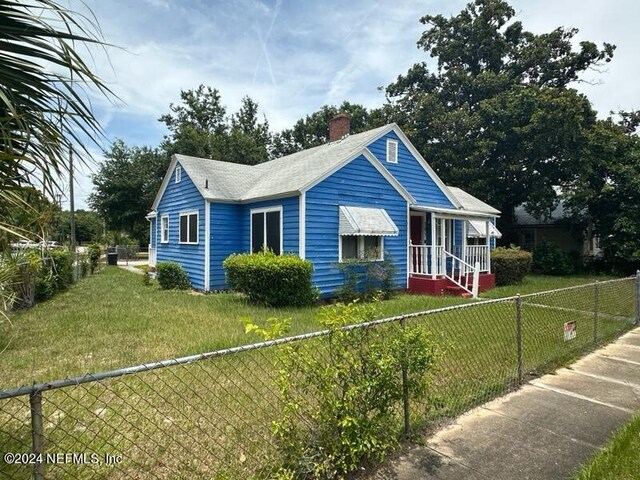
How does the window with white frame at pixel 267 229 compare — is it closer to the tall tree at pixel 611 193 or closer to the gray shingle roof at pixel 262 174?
the gray shingle roof at pixel 262 174

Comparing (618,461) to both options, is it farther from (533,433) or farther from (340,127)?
(340,127)

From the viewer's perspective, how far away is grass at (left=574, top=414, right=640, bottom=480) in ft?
9.22

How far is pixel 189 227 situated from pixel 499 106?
20.2m

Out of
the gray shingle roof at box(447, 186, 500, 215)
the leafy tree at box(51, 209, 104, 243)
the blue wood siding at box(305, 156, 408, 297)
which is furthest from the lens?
Result: the leafy tree at box(51, 209, 104, 243)

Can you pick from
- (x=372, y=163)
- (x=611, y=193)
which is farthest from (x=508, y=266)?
(x=611, y=193)

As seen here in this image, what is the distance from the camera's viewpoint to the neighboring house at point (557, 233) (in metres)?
22.8

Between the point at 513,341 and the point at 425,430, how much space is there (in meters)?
3.76

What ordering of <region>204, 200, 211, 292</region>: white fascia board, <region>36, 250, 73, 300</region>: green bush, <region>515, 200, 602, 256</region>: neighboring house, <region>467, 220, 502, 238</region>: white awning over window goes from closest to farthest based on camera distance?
<region>36, 250, 73, 300</region>: green bush → <region>204, 200, 211, 292</region>: white fascia board → <region>467, 220, 502, 238</region>: white awning over window → <region>515, 200, 602, 256</region>: neighboring house

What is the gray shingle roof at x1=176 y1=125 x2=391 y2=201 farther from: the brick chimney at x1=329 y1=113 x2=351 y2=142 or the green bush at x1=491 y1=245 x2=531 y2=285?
the green bush at x1=491 y1=245 x2=531 y2=285

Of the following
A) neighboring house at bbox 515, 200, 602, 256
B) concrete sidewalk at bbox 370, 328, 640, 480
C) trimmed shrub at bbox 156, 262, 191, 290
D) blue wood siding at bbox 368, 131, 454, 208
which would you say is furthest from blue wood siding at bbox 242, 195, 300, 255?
neighboring house at bbox 515, 200, 602, 256

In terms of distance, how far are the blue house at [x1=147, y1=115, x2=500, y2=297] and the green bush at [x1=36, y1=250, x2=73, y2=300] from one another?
372 centimetres

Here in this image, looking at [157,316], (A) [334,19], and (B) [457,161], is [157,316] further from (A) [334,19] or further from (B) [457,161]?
(B) [457,161]

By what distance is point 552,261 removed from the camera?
20.6m

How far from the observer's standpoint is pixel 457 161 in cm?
2570
